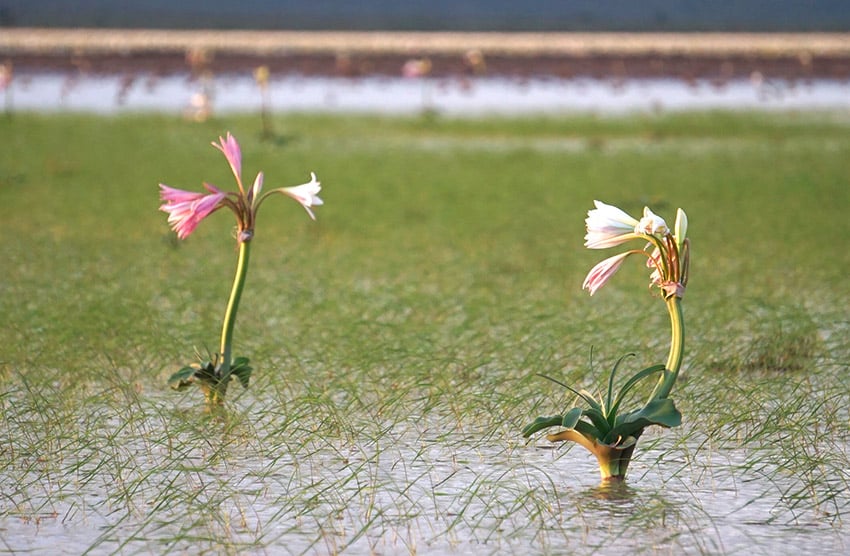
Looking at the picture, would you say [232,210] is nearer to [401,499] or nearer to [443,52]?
[401,499]

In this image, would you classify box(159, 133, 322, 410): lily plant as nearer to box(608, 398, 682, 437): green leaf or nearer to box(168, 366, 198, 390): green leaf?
box(168, 366, 198, 390): green leaf

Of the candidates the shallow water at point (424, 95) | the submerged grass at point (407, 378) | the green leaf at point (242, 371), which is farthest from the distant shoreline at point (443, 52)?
the green leaf at point (242, 371)

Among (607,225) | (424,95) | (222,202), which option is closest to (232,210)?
(222,202)

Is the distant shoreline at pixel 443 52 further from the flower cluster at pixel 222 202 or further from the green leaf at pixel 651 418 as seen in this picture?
the green leaf at pixel 651 418

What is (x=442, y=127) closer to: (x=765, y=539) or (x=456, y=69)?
(x=456, y=69)

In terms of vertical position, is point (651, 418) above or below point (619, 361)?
below

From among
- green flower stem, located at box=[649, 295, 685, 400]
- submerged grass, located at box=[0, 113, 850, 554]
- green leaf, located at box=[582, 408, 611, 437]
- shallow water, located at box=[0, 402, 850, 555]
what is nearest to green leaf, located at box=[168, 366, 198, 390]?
submerged grass, located at box=[0, 113, 850, 554]

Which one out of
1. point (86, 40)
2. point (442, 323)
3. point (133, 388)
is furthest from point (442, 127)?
point (86, 40)
